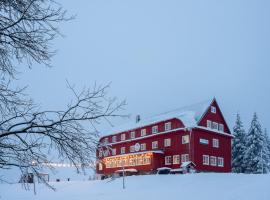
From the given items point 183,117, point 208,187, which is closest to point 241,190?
point 208,187

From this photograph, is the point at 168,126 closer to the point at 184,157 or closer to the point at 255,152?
the point at 184,157

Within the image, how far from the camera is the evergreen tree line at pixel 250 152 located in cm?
5641

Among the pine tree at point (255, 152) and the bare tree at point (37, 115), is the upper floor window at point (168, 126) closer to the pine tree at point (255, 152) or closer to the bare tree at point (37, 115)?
the pine tree at point (255, 152)

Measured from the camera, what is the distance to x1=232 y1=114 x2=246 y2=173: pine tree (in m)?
58.3

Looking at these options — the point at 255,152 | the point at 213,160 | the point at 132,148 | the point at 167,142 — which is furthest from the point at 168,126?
the point at 255,152

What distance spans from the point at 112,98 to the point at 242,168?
56313 mm

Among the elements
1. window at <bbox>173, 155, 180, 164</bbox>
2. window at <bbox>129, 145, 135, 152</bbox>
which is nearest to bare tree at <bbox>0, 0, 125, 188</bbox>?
window at <bbox>173, 155, 180, 164</bbox>

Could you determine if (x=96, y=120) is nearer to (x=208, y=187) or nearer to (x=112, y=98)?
(x=112, y=98)

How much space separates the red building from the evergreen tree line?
21.7 ft

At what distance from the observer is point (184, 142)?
155 ft

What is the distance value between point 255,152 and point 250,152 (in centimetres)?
91

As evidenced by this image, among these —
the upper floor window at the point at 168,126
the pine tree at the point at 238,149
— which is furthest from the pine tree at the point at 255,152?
the upper floor window at the point at 168,126

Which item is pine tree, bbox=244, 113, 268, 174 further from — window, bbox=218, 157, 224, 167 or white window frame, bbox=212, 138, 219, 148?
white window frame, bbox=212, 138, 219, 148

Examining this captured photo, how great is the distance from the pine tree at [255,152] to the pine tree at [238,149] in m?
1.00
